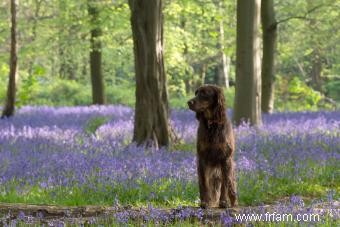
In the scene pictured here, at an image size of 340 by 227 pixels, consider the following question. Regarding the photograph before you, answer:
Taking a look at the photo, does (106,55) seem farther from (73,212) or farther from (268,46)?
(73,212)

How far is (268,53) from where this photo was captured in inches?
742

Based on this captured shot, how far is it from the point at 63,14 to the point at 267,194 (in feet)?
60.1

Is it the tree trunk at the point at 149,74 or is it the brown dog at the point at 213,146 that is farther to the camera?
the tree trunk at the point at 149,74

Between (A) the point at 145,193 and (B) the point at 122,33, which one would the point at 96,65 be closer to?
(B) the point at 122,33

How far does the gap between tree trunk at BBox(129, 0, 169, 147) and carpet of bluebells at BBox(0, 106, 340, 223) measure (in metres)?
0.52

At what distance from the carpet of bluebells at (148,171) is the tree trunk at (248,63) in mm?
1988

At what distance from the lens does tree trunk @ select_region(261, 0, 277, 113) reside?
1883 cm

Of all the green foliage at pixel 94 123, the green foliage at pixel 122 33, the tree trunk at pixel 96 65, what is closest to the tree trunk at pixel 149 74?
the green foliage at pixel 94 123

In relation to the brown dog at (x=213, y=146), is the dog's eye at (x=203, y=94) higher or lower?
higher

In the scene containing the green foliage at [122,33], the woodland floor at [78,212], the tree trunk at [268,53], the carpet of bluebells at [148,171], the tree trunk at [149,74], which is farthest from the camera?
the green foliage at [122,33]

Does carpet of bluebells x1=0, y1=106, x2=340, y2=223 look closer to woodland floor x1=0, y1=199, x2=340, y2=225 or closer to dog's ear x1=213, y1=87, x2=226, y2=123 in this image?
woodland floor x1=0, y1=199, x2=340, y2=225

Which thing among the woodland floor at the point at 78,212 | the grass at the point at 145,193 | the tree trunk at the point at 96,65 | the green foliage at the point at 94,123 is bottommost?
the grass at the point at 145,193

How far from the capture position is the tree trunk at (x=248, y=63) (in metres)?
13.3

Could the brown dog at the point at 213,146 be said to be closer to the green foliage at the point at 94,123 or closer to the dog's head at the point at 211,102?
the dog's head at the point at 211,102
